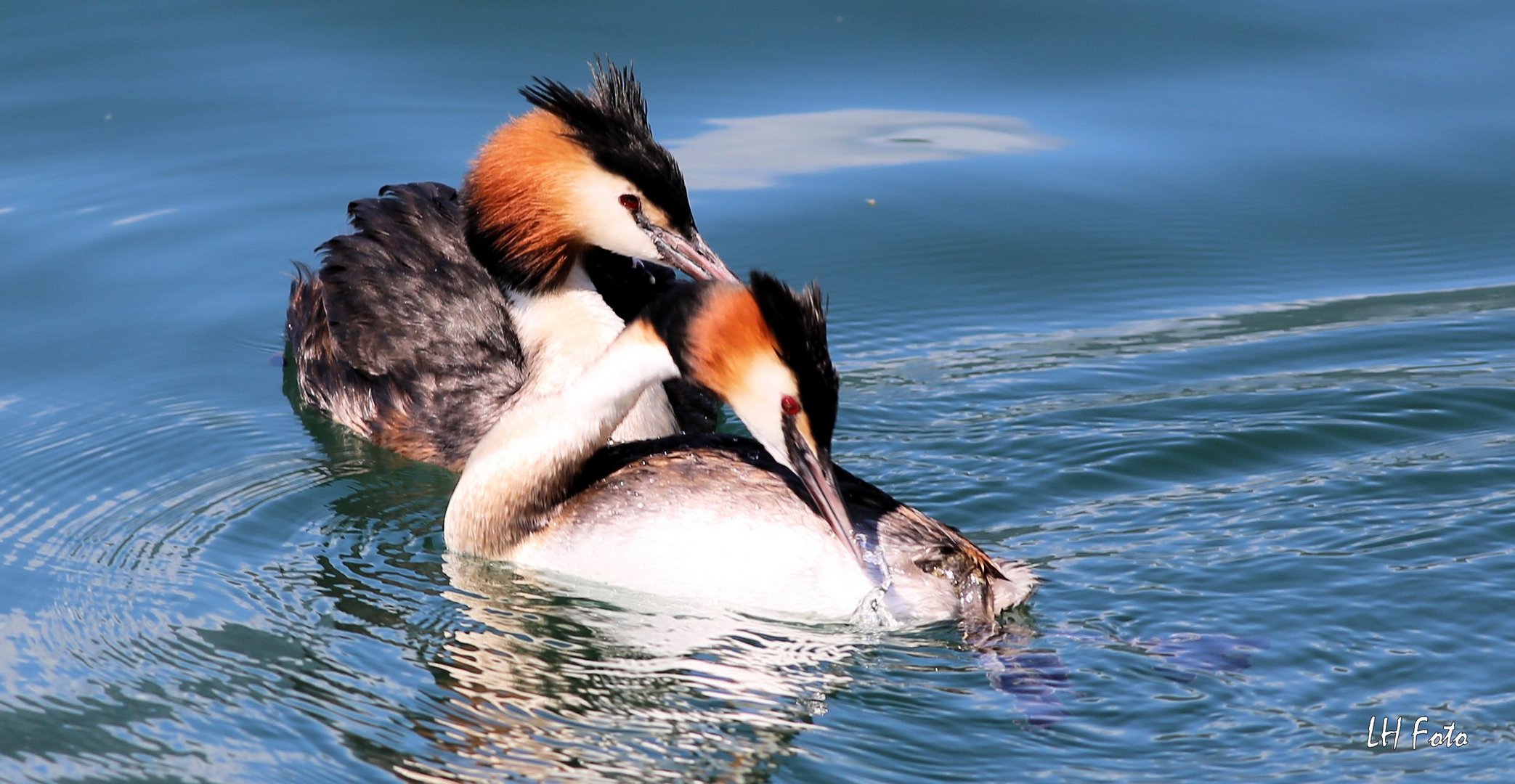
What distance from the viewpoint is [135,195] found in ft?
32.7

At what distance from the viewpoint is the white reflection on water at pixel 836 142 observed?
33.9ft

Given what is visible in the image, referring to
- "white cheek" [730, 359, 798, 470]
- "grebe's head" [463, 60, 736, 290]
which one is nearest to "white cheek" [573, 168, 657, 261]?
"grebe's head" [463, 60, 736, 290]

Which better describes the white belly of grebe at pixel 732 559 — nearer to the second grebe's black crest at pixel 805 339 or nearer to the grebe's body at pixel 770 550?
the grebe's body at pixel 770 550

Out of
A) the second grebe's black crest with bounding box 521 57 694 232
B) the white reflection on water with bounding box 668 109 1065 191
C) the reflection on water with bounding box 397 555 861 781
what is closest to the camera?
the reflection on water with bounding box 397 555 861 781

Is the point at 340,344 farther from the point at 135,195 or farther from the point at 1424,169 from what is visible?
the point at 1424,169

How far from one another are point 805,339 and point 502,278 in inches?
92.2

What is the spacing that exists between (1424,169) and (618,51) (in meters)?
4.48

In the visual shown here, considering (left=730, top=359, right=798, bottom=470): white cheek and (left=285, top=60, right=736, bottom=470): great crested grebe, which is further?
(left=285, top=60, right=736, bottom=470): great crested grebe

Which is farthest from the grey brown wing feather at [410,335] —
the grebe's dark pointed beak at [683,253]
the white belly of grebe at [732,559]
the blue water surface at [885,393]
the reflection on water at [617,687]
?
the white belly of grebe at [732,559]

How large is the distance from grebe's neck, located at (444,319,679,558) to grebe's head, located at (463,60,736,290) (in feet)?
3.26

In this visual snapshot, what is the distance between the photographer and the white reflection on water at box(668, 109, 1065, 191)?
10.3 meters

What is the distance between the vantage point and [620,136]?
7410 millimetres

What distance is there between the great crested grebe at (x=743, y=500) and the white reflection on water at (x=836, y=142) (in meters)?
3.84

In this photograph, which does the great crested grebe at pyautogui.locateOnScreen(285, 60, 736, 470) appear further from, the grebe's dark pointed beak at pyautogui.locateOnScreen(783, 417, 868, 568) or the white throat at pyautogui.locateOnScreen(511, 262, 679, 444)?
the grebe's dark pointed beak at pyautogui.locateOnScreen(783, 417, 868, 568)
